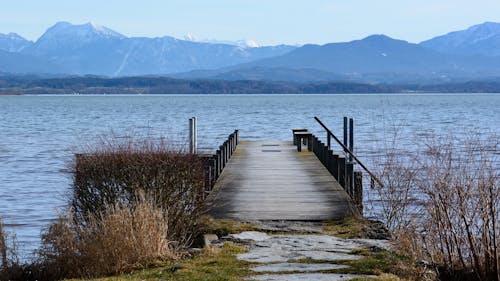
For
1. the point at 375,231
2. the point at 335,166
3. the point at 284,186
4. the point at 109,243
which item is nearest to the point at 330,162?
the point at 335,166

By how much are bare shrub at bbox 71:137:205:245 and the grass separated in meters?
1.23

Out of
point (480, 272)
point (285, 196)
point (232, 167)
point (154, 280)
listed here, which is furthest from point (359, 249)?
point (232, 167)

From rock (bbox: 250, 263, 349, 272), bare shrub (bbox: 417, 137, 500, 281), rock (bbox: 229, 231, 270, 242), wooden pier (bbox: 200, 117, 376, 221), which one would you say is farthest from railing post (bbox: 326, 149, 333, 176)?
rock (bbox: 250, 263, 349, 272)

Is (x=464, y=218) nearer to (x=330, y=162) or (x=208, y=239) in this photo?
(x=208, y=239)

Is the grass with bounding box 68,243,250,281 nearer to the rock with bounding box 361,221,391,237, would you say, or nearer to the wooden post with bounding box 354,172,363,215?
the rock with bounding box 361,221,391,237

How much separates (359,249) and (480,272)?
6.81 feet

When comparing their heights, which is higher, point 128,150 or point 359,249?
point 128,150

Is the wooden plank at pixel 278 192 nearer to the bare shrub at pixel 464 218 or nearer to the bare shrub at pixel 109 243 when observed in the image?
the bare shrub at pixel 109 243

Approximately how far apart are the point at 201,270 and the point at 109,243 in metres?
1.36

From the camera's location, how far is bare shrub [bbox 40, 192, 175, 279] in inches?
466

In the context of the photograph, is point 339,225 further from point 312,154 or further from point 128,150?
point 312,154

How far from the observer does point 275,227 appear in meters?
15.0

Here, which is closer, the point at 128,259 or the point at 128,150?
the point at 128,259

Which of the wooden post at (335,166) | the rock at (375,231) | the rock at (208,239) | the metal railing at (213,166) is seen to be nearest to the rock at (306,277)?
the rock at (208,239)
